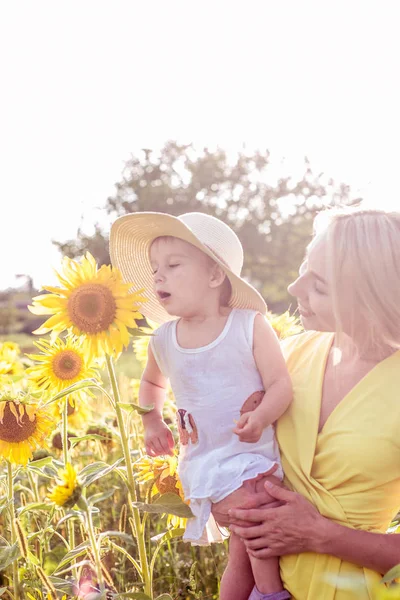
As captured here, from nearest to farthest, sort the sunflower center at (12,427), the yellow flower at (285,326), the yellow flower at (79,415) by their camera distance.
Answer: the sunflower center at (12,427), the yellow flower at (285,326), the yellow flower at (79,415)

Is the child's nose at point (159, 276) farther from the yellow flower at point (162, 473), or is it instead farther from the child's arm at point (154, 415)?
the yellow flower at point (162, 473)

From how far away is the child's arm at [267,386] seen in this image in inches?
72.4

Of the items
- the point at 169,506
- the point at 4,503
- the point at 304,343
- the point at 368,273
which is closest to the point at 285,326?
the point at 304,343

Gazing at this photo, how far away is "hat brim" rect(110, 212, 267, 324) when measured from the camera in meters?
1.96

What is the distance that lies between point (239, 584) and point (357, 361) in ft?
2.37

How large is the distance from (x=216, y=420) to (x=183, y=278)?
418mm

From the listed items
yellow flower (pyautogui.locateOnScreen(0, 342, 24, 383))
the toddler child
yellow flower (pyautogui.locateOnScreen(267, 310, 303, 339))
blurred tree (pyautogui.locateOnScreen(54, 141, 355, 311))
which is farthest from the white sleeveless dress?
blurred tree (pyautogui.locateOnScreen(54, 141, 355, 311))

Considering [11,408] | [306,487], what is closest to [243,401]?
[306,487]

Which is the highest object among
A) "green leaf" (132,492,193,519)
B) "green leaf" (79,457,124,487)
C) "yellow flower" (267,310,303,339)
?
"green leaf" (79,457,124,487)

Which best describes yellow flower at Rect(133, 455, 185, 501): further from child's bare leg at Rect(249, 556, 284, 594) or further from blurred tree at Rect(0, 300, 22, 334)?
blurred tree at Rect(0, 300, 22, 334)

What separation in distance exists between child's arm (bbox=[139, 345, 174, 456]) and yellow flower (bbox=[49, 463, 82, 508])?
46 centimetres

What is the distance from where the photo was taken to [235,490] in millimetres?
1876

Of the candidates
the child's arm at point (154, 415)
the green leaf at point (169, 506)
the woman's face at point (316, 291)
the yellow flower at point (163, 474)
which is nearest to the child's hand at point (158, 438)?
→ the child's arm at point (154, 415)

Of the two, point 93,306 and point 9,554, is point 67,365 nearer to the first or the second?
point 93,306
